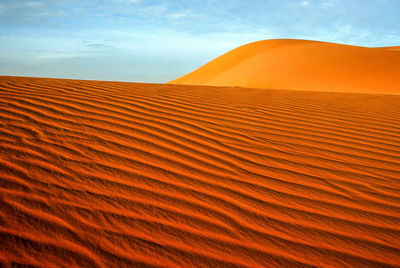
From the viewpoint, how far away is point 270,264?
1498 mm

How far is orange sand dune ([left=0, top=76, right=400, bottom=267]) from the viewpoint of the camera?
1.55 meters

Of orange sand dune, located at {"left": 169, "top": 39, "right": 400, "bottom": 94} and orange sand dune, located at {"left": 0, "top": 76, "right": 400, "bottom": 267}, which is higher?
orange sand dune, located at {"left": 169, "top": 39, "right": 400, "bottom": 94}

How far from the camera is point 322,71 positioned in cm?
1480

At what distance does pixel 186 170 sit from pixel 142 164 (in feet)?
1.18

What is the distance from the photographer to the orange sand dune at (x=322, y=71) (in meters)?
13.0

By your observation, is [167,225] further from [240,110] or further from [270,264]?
[240,110]

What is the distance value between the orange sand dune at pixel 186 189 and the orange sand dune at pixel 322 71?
35.2 ft

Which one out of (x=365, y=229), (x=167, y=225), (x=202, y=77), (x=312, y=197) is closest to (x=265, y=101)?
(x=312, y=197)

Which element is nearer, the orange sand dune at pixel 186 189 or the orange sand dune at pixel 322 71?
the orange sand dune at pixel 186 189

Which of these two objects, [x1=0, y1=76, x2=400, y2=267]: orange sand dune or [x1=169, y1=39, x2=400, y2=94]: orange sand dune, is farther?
[x1=169, y1=39, x2=400, y2=94]: orange sand dune

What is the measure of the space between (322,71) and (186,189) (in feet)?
48.4

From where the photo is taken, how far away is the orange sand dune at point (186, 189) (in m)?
1.55

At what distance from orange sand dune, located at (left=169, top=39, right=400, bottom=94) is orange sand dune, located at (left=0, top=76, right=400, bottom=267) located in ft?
35.2

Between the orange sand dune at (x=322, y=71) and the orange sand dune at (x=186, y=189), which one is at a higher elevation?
the orange sand dune at (x=322, y=71)
